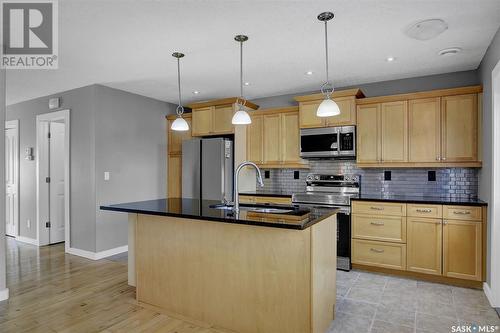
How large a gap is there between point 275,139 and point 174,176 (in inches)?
78.1

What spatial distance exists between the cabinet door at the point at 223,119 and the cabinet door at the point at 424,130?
2465mm

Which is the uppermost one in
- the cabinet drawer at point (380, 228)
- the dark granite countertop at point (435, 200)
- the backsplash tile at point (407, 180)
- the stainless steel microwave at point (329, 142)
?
the stainless steel microwave at point (329, 142)

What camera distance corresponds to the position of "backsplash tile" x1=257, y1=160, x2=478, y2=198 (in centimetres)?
370

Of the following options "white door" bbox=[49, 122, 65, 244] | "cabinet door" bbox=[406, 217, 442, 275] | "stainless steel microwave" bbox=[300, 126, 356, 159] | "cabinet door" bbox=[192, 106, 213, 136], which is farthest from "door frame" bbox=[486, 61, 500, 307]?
"white door" bbox=[49, 122, 65, 244]

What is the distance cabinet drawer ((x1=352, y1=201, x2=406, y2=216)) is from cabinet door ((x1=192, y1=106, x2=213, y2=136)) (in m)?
2.51

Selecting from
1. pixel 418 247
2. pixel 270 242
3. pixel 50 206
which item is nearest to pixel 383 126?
pixel 418 247

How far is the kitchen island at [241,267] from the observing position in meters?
2.02

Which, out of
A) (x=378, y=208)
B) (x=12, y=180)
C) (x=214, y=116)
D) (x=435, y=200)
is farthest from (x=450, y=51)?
(x=12, y=180)

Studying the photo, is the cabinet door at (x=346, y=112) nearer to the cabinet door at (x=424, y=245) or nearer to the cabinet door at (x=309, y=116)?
the cabinet door at (x=309, y=116)

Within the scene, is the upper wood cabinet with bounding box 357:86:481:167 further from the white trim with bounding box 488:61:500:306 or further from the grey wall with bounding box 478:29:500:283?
the white trim with bounding box 488:61:500:306

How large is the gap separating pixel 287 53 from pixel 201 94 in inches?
84.6

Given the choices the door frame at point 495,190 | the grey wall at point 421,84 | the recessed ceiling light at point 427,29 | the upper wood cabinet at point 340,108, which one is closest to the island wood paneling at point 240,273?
the door frame at point 495,190

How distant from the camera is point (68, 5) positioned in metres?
2.22

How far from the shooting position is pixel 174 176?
5383mm
